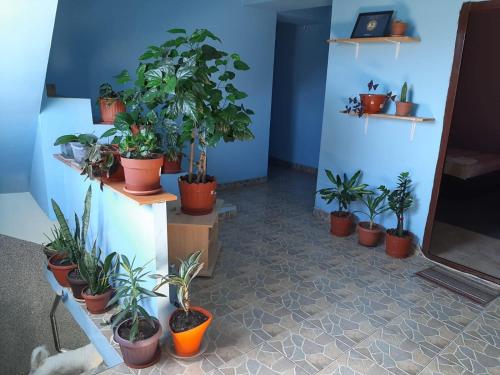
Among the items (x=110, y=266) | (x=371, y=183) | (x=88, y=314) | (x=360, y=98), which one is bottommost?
(x=88, y=314)

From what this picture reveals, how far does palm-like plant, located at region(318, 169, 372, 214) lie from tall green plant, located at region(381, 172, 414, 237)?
27 cm

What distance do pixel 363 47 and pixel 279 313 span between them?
2.63 metres

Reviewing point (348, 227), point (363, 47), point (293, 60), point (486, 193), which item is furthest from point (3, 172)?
point (486, 193)

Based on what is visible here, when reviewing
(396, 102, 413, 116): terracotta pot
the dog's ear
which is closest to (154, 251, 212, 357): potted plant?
the dog's ear

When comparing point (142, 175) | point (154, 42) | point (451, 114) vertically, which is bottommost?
point (142, 175)

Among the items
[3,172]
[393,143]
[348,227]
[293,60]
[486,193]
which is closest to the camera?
→ [393,143]

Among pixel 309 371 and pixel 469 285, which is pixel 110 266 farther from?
pixel 469 285

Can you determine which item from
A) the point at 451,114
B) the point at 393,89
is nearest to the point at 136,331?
the point at 451,114

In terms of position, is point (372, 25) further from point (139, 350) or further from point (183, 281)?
point (139, 350)

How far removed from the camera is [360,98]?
3613 mm

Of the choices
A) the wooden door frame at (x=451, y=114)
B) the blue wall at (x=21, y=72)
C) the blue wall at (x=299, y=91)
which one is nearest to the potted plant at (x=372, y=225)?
the wooden door frame at (x=451, y=114)

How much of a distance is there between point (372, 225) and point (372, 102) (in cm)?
115

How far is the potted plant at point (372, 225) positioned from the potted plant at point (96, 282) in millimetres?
2246

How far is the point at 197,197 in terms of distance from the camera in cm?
290
